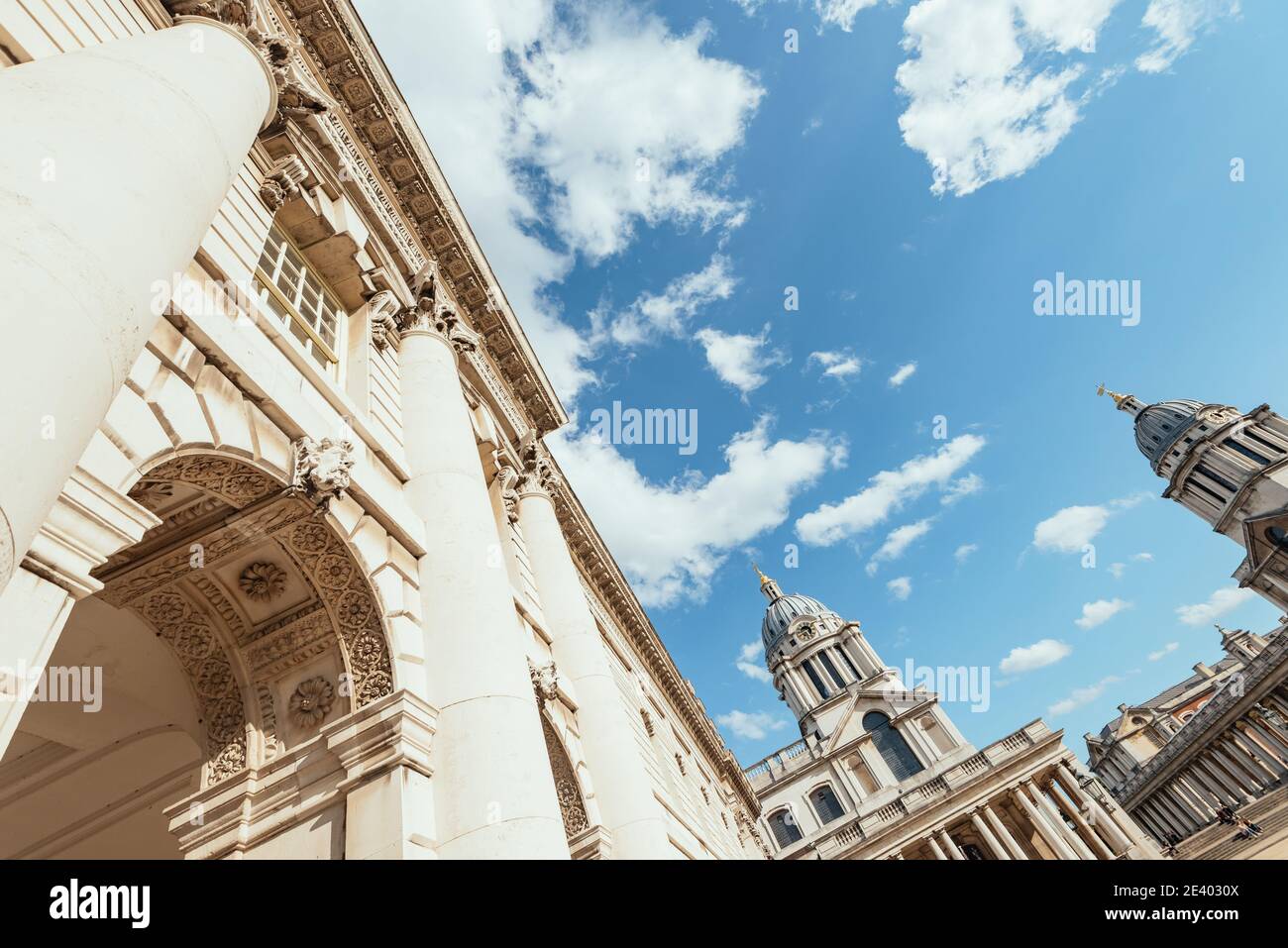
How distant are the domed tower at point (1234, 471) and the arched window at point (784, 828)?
4726cm

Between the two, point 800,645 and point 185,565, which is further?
point 800,645

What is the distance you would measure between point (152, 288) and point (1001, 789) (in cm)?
4727

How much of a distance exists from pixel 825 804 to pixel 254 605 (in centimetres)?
5910

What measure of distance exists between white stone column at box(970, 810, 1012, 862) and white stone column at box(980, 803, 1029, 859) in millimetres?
383

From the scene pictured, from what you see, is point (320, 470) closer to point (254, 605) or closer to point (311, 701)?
point (254, 605)

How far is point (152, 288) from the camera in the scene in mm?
3473

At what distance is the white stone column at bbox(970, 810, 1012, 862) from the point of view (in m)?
36.5

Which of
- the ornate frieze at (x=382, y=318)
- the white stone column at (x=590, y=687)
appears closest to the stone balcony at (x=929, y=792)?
the white stone column at (x=590, y=687)

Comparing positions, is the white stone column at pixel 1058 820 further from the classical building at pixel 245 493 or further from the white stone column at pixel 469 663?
the white stone column at pixel 469 663

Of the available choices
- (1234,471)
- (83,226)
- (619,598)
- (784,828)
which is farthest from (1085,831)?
(1234,471)

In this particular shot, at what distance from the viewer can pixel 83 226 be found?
3076mm

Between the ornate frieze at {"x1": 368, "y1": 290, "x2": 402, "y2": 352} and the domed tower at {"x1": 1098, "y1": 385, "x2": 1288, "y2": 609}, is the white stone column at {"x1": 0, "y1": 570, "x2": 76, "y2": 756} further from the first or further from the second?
the domed tower at {"x1": 1098, "y1": 385, "x2": 1288, "y2": 609}
